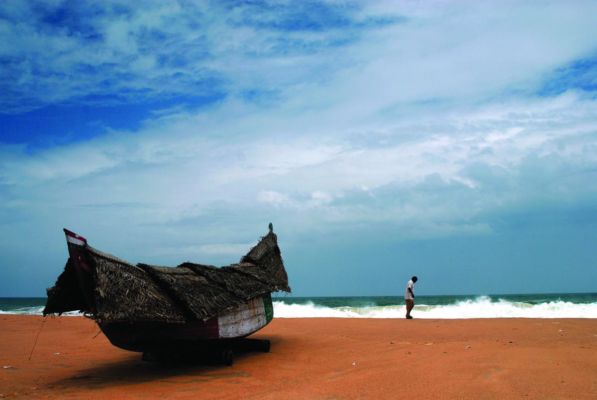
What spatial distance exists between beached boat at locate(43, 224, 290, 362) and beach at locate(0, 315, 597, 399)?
67cm

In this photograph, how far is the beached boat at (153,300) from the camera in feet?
25.1

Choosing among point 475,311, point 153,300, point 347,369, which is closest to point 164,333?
point 153,300

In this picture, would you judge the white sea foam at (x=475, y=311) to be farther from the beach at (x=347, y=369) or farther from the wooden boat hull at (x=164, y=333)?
the wooden boat hull at (x=164, y=333)

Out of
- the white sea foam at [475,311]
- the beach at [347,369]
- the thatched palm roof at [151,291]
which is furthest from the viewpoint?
the white sea foam at [475,311]

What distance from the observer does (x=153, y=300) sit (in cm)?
790

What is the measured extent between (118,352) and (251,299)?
13.5 ft

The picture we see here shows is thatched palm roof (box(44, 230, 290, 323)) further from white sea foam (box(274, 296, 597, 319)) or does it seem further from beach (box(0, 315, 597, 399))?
white sea foam (box(274, 296, 597, 319))

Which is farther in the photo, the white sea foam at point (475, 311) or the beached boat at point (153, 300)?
the white sea foam at point (475, 311)

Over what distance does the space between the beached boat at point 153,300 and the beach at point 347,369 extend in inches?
26.2

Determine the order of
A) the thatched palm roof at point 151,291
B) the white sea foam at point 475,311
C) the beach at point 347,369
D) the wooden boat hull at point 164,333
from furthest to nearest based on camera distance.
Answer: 1. the white sea foam at point 475,311
2. the wooden boat hull at point 164,333
3. the thatched palm roof at point 151,291
4. the beach at point 347,369

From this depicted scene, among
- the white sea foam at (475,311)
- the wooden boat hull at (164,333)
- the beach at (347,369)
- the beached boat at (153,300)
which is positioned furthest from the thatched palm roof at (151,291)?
the white sea foam at (475,311)

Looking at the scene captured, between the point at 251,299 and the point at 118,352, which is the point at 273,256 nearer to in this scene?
the point at 251,299

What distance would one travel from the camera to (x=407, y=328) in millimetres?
14953

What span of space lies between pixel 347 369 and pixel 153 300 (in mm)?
3629
